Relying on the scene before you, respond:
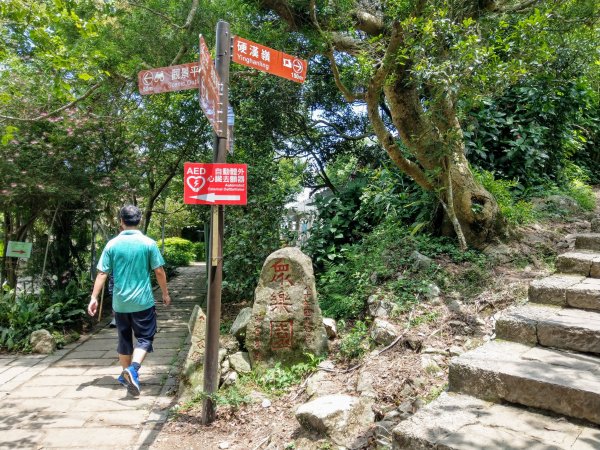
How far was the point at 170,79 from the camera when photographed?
402 centimetres

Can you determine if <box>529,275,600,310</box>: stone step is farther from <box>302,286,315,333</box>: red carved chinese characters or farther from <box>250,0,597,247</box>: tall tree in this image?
<box>302,286,315,333</box>: red carved chinese characters

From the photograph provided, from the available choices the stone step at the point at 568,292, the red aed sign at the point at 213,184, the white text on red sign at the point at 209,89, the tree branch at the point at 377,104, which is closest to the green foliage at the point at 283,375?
the red aed sign at the point at 213,184

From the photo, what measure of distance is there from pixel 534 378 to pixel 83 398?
153 inches

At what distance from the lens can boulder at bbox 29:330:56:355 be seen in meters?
5.77

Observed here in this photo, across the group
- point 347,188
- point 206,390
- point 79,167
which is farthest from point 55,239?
point 206,390

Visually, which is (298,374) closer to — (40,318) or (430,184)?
(430,184)

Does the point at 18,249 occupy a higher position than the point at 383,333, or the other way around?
the point at 18,249

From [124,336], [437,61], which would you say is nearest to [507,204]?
[437,61]

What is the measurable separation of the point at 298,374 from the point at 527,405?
2.27m

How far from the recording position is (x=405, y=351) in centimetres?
414

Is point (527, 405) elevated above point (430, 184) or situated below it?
below

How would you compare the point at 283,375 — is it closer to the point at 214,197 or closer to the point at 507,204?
the point at 214,197

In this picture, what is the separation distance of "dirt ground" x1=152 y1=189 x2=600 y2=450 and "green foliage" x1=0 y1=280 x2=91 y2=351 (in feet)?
11.2

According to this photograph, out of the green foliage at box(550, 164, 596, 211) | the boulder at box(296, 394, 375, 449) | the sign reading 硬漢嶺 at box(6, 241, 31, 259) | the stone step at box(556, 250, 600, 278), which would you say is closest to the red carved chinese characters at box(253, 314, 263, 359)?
the boulder at box(296, 394, 375, 449)
